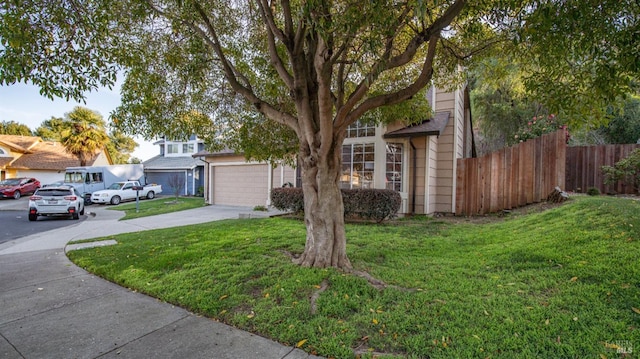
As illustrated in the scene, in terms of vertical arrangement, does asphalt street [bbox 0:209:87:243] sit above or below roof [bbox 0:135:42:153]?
below

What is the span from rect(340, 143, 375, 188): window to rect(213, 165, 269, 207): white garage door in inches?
183

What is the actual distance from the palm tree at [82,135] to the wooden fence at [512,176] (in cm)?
2669

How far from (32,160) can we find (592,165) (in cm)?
3761

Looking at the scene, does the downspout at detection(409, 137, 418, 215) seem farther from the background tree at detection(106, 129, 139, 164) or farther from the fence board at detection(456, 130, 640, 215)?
the background tree at detection(106, 129, 139, 164)

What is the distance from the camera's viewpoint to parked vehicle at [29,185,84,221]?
12.0 meters

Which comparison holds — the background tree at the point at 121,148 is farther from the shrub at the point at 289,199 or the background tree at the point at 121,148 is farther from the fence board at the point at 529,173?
the fence board at the point at 529,173

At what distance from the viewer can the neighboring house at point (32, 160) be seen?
84.9 feet

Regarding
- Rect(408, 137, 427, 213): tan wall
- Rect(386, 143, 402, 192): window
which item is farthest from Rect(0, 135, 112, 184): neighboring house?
Rect(408, 137, 427, 213): tan wall

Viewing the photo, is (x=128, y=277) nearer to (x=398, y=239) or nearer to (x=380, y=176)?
(x=398, y=239)

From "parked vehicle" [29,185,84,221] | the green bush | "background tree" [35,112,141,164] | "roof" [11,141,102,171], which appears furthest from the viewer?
"background tree" [35,112,141,164]

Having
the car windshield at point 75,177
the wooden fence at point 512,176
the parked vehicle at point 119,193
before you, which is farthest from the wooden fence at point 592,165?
the car windshield at point 75,177

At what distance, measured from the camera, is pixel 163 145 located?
29.3 m

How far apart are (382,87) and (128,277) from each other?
6.26 m

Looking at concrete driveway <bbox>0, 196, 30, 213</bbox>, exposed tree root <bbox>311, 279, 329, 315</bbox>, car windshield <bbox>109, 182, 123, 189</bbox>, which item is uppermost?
car windshield <bbox>109, 182, 123, 189</bbox>
